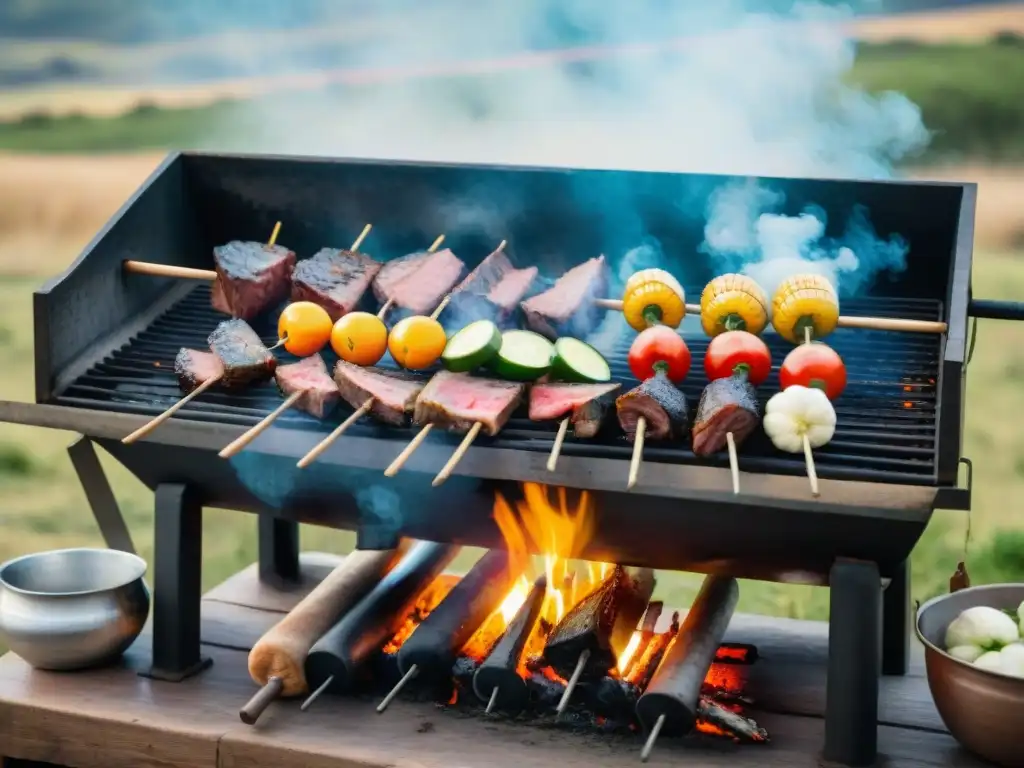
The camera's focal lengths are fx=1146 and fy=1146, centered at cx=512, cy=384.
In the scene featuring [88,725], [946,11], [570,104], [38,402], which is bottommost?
[88,725]

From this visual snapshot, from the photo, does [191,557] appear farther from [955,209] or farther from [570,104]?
[570,104]

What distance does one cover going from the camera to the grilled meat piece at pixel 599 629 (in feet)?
11.2

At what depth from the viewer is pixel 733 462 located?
2.84m

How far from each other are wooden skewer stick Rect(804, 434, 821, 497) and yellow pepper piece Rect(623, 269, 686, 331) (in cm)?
83

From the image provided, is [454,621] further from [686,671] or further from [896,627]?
[896,627]

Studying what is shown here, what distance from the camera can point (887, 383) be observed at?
10.9 feet

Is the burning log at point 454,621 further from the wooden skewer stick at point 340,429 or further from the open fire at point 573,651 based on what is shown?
the wooden skewer stick at point 340,429

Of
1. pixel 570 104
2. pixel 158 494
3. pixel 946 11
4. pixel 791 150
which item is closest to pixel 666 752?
pixel 158 494

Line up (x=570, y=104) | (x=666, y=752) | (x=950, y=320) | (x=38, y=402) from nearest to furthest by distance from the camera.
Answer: (x=950, y=320)
(x=666, y=752)
(x=38, y=402)
(x=570, y=104)

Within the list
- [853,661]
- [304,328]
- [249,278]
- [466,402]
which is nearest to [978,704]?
[853,661]

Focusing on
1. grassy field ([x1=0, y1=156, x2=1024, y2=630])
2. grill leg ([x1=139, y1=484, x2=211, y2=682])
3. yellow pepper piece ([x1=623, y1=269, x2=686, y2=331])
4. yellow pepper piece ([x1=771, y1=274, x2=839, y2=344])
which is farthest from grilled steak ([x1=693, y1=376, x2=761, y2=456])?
grassy field ([x1=0, y1=156, x2=1024, y2=630])

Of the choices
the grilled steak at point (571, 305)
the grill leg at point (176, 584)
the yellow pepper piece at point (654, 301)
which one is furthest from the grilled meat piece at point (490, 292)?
the grill leg at point (176, 584)

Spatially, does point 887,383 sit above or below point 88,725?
above

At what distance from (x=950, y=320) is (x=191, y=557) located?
2381 mm
